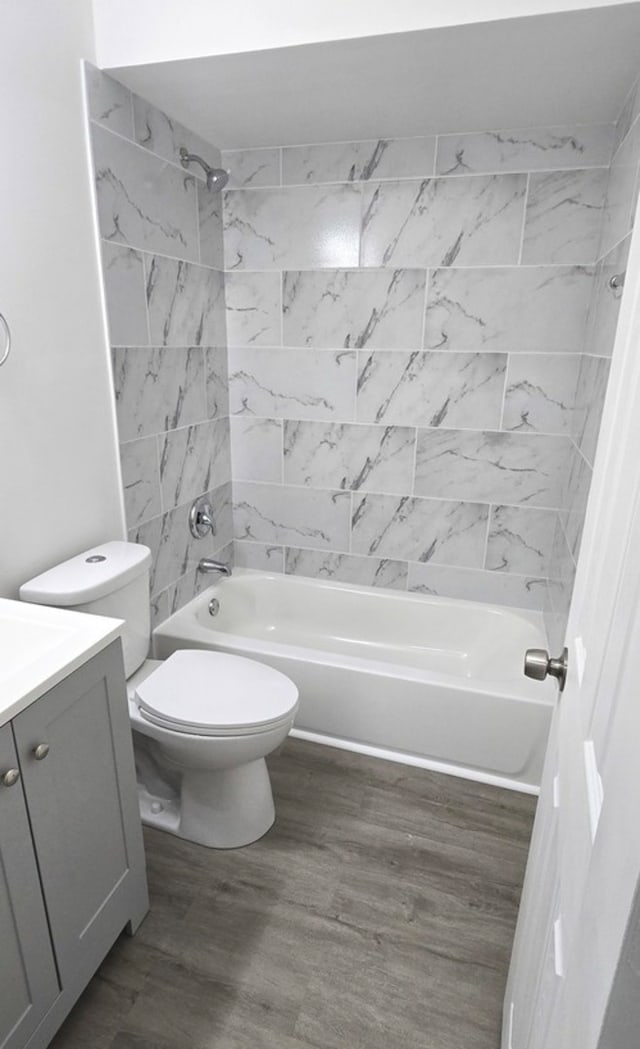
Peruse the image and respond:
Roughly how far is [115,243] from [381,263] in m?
1.05

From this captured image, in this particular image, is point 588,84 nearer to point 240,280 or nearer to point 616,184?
point 616,184

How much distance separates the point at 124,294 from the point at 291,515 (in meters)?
1.26

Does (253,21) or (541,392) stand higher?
(253,21)

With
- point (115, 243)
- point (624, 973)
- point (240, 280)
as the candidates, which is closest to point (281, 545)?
point (240, 280)

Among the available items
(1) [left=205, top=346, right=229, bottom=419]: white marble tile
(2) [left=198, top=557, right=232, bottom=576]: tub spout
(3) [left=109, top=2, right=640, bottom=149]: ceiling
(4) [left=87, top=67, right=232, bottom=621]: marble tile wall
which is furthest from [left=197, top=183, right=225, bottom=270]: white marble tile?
(2) [left=198, top=557, right=232, bottom=576]: tub spout

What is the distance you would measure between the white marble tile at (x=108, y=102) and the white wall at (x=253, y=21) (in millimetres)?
48

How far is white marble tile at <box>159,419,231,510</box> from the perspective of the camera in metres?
2.33

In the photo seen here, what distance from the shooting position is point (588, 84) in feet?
5.76

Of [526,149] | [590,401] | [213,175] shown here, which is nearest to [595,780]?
[590,401]

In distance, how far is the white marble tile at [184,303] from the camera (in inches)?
83.7

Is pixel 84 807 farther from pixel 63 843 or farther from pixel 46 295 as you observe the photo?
pixel 46 295

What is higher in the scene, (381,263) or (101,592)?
(381,263)

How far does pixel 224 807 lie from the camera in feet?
5.95


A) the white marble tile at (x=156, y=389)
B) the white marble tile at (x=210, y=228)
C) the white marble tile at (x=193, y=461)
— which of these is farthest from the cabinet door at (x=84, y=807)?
the white marble tile at (x=210, y=228)
